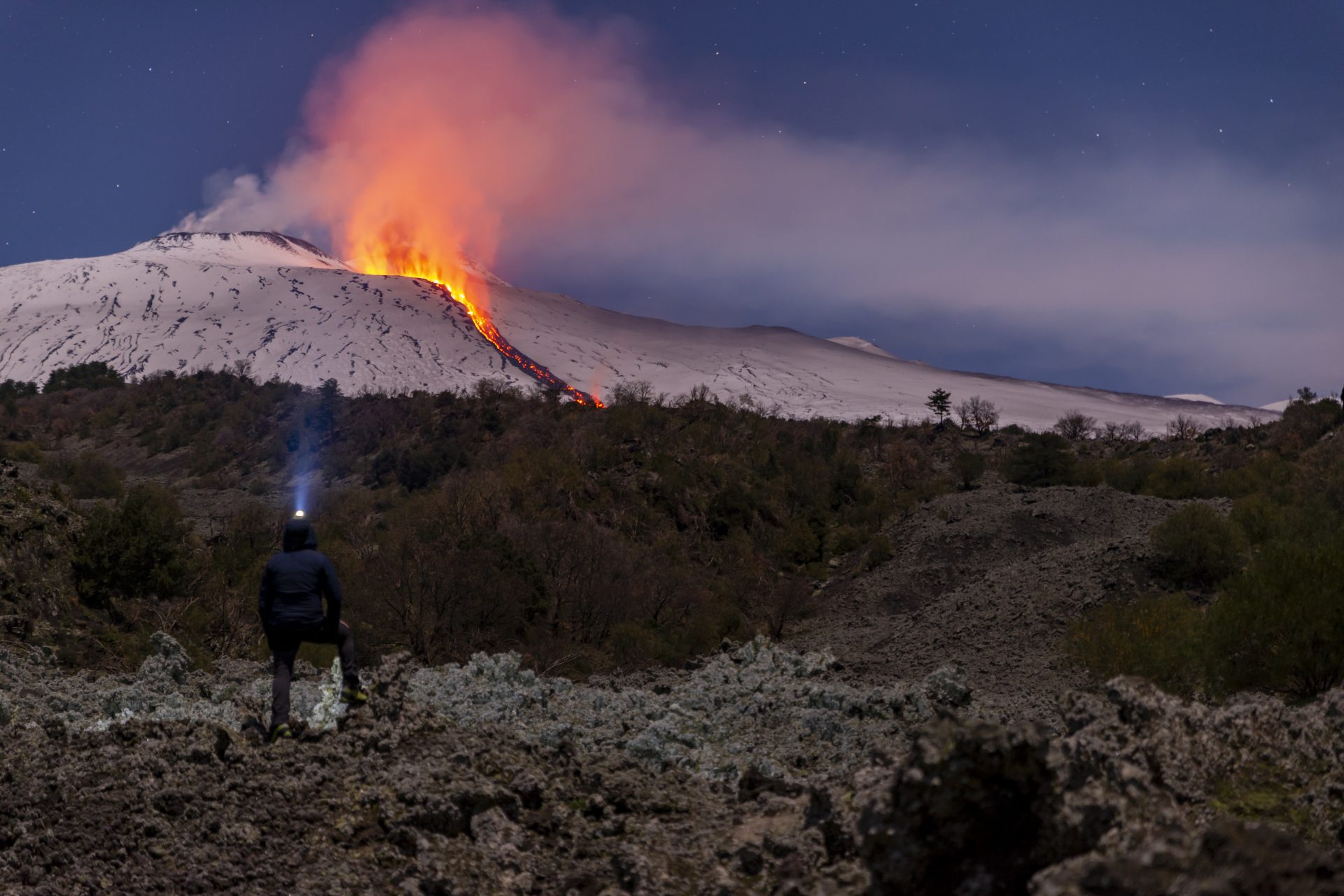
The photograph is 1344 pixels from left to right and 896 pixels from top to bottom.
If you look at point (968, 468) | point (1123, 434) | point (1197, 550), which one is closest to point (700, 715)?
point (1197, 550)

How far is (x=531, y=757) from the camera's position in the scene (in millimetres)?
6000

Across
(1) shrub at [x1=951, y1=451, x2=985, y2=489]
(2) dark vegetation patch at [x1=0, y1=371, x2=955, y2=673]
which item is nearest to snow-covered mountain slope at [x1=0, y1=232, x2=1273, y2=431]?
(2) dark vegetation patch at [x1=0, y1=371, x2=955, y2=673]

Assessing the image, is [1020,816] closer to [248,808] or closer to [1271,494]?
[248,808]

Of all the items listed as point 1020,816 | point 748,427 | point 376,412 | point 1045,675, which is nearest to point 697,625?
point 1045,675

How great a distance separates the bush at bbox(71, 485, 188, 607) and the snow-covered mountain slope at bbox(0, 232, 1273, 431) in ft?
166

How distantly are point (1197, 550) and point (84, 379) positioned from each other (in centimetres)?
6106

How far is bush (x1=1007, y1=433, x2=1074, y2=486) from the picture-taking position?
36.7 metres

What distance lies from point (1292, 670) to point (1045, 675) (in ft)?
14.5

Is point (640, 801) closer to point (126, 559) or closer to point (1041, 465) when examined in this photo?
point (126, 559)

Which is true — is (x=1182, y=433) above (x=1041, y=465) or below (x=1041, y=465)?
above

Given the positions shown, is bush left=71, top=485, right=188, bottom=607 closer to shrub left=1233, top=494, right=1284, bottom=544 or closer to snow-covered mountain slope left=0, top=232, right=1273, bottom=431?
shrub left=1233, top=494, right=1284, bottom=544

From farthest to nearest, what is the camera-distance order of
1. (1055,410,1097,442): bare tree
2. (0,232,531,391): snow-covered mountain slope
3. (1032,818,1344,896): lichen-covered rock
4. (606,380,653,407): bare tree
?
(0,232,531,391): snow-covered mountain slope
(1055,410,1097,442): bare tree
(606,380,653,407): bare tree
(1032,818,1344,896): lichen-covered rock

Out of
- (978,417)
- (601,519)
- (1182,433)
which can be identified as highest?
(1182,433)

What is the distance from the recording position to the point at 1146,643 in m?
12.4
